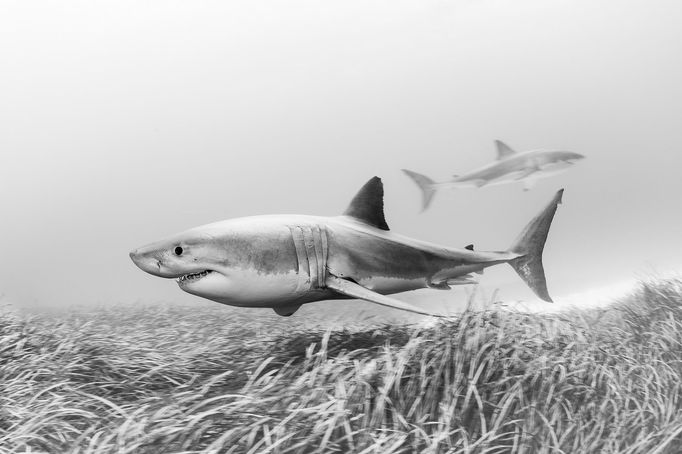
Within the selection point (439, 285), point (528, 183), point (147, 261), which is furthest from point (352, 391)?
Answer: point (528, 183)

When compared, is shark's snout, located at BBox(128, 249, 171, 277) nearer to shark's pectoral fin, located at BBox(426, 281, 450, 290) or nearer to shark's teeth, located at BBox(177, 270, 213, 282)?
shark's teeth, located at BBox(177, 270, 213, 282)

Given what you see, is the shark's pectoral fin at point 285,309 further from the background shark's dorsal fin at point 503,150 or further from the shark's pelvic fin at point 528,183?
the background shark's dorsal fin at point 503,150

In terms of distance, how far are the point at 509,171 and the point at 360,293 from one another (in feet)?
21.0

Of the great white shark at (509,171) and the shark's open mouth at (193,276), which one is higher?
the great white shark at (509,171)

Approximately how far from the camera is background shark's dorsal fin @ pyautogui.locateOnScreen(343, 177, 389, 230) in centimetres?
457

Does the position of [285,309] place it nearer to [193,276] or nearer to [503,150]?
[193,276]

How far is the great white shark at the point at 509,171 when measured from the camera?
8867mm

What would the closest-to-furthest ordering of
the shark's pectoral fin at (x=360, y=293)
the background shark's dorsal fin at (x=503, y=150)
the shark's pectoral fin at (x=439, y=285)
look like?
1. the shark's pectoral fin at (x=360, y=293)
2. the shark's pectoral fin at (x=439, y=285)
3. the background shark's dorsal fin at (x=503, y=150)

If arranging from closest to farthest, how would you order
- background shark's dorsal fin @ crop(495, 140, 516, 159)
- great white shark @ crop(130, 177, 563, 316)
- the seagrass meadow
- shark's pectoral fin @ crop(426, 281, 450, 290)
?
the seagrass meadow, great white shark @ crop(130, 177, 563, 316), shark's pectoral fin @ crop(426, 281, 450, 290), background shark's dorsal fin @ crop(495, 140, 516, 159)

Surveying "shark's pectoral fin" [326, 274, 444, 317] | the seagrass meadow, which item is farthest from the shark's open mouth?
"shark's pectoral fin" [326, 274, 444, 317]

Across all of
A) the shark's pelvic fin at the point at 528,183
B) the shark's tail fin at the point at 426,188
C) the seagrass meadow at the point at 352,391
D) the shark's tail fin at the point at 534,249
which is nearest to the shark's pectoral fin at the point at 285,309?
the seagrass meadow at the point at 352,391

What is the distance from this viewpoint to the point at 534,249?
5457mm

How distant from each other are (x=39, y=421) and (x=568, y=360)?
3237 millimetres

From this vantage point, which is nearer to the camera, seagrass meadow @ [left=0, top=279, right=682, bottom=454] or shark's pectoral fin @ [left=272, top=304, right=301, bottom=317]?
seagrass meadow @ [left=0, top=279, right=682, bottom=454]
